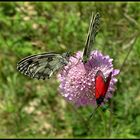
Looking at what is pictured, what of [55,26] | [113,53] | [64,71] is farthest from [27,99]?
[64,71]

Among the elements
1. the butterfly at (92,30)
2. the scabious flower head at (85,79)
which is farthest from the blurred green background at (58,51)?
the butterfly at (92,30)

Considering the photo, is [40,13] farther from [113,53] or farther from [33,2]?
[113,53]

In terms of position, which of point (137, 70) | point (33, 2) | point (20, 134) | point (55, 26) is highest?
point (33, 2)

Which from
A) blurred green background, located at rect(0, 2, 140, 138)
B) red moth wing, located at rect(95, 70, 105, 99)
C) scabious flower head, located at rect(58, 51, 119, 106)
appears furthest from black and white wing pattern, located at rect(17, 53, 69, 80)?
blurred green background, located at rect(0, 2, 140, 138)

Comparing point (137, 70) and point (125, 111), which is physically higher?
point (137, 70)

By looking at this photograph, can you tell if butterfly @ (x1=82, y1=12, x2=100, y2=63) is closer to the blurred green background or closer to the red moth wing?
the red moth wing

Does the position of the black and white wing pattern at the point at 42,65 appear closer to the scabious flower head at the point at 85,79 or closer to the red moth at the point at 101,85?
Answer: the scabious flower head at the point at 85,79
